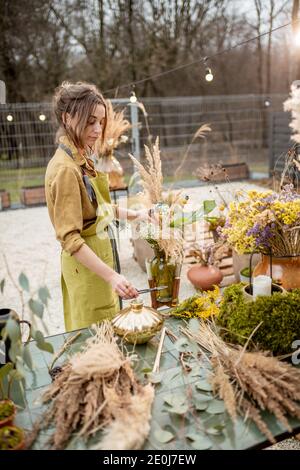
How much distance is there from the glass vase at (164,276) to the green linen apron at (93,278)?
31cm

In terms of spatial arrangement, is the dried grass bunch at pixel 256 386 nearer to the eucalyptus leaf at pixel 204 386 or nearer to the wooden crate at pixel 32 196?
the eucalyptus leaf at pixel 204 386

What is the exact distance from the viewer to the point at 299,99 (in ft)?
18.4

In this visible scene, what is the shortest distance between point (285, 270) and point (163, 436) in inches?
39.4

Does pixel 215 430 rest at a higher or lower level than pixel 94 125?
lower

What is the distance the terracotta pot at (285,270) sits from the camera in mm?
1812

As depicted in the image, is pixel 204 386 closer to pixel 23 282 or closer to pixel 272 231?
pixel 23 282

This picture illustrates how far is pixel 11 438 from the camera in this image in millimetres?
1051

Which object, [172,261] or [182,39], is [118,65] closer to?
[182,39]

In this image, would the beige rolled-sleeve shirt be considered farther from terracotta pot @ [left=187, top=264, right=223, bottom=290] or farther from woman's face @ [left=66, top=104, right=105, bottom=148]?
terracotta pot @ [left=187, top=264, right=223, bottom=290]

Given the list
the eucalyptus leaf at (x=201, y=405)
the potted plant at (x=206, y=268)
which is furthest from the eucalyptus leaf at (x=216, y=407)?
the potted plant at (x=206, y=268)

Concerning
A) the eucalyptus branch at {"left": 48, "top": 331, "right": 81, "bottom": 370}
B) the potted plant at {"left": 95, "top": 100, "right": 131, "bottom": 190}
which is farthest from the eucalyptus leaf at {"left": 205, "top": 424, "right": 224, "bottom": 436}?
the potted plant at {"left": 95, "top": 100, "right": 131, "bottom": 190}

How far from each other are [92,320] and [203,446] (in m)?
0.93

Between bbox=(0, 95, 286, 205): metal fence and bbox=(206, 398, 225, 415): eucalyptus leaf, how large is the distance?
5.60 meters

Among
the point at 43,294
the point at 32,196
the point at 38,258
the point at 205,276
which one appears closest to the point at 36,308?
the point at 43,294
